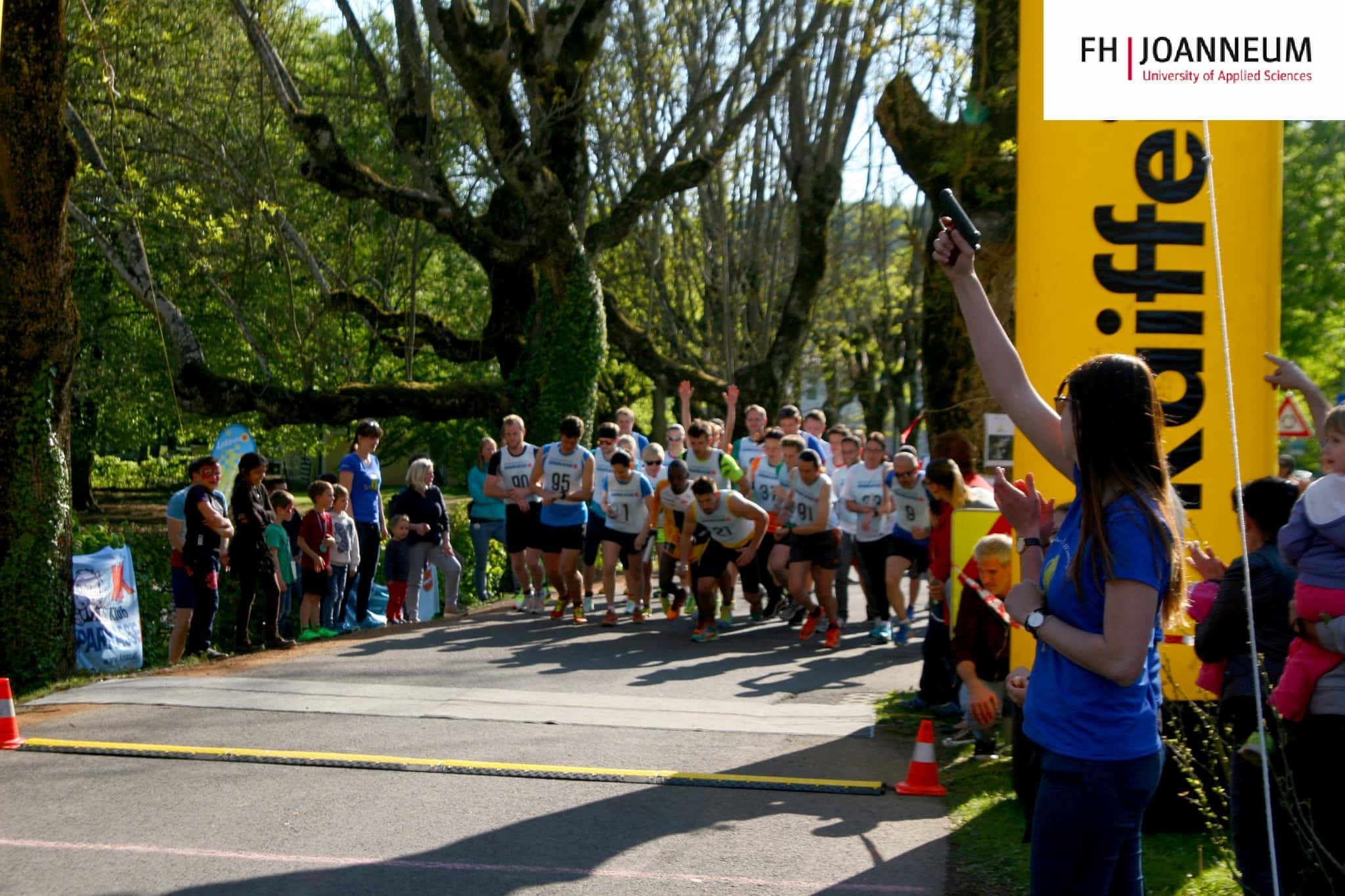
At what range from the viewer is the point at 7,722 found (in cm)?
830

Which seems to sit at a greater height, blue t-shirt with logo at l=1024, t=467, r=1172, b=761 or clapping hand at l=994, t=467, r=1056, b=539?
clapping hand at l=994, t=467, r=1056, b=539

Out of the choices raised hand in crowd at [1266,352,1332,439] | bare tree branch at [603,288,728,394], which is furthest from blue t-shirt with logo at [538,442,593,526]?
raised hand in crowd at [1266,352,1332,439]

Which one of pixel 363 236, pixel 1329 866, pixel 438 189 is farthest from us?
pixel 363 236

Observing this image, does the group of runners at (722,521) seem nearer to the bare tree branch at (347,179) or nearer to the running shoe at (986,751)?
the bare tree branch at (347,179)

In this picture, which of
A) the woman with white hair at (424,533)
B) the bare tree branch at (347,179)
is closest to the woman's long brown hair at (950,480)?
the woman with white hair at (424,533)

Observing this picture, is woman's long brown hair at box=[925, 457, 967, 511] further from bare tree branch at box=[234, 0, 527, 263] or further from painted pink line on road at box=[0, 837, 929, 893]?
bare tree branch at box=[234, 0, 527, 263]

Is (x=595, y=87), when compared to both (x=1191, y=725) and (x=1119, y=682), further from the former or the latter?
(x=1119, y=682)

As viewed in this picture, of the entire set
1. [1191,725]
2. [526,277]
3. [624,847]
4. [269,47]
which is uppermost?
[269,47]

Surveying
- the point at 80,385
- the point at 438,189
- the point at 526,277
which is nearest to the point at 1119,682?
the point at 438,189

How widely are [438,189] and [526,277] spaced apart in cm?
297

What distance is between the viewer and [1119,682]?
318 centimetres

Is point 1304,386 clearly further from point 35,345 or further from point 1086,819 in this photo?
point 35,345

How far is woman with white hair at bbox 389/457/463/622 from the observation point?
50.1ft

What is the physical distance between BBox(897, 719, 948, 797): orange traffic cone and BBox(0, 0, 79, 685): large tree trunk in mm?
7205
